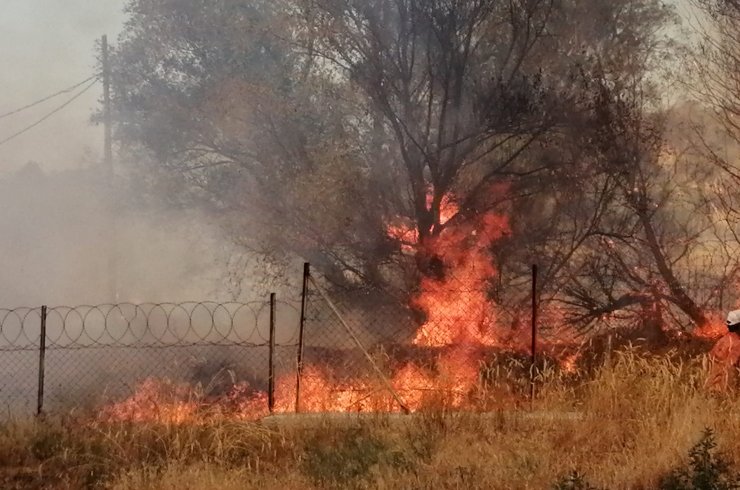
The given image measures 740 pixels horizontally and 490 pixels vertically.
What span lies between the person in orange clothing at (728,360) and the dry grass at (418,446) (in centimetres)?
15

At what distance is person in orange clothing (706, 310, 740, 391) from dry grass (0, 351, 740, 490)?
0.49 ft

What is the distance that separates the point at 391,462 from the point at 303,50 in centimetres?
984

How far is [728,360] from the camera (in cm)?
783

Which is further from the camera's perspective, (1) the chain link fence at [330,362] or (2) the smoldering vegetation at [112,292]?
(2) the smoldering vegetation at [112,292]

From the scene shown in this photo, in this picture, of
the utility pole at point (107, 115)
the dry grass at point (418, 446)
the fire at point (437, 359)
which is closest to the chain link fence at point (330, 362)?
the fire at point (437, 359)

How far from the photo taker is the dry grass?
5801 mm

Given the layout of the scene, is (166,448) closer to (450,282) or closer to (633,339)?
(450,282)

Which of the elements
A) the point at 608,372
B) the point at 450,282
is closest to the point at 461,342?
the point at 450,282

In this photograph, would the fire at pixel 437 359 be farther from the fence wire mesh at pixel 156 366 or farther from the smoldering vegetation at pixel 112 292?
the smoldering vegetation at pixel 112 292

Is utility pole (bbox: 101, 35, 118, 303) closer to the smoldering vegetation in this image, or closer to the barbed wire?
the smoldering vegetation

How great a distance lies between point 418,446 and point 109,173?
50.8ft

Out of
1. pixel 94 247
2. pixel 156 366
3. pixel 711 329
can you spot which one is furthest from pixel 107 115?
pixel 711 329

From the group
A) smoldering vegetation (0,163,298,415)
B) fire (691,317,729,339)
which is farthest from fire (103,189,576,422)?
fire (691,317,729,339)

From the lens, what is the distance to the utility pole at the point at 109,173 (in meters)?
18.8
